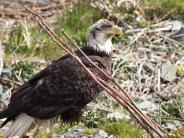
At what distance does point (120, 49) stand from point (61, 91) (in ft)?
10.5

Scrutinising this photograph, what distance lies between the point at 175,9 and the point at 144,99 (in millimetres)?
2802

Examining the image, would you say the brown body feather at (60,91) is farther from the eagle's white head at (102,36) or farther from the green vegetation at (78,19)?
the green vegetation at (78,19)

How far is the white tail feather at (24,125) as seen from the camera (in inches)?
270

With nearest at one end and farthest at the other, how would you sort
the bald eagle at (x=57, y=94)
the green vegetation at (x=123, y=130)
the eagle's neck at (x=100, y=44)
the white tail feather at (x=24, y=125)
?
1. the green vegetation at (x=123, y=130)
2. the white tail feather at (x=24, y=125)
3. the bald eagle at (x=57, y=94)
4. the eagle's neck at (x=100, y=44)

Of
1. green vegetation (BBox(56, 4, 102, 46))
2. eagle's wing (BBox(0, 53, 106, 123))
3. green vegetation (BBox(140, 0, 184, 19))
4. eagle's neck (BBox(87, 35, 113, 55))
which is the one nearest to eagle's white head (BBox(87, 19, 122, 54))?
eagle's neck (BBox(87, 35, 113, 55))

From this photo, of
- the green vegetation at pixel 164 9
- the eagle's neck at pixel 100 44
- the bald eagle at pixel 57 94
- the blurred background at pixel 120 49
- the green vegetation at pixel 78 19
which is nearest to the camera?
the bald eagle at pixel 57 94

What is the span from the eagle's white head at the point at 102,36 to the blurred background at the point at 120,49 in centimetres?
72

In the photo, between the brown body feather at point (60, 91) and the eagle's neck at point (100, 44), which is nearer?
the brown body feather at point (60, 91)

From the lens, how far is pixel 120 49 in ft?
33.6

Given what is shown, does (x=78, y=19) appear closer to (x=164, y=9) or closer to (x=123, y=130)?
(x=164, y=9)

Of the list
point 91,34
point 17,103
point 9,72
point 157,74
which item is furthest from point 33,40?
point 17,103

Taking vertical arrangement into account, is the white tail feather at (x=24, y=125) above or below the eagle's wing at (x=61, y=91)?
below

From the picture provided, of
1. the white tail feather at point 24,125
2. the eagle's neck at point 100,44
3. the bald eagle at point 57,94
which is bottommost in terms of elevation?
the white tail feather at point 24,125

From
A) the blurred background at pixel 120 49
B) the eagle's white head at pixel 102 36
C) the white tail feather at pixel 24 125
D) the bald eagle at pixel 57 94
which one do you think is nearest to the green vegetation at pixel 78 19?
the blurred background at pixel 120 49
